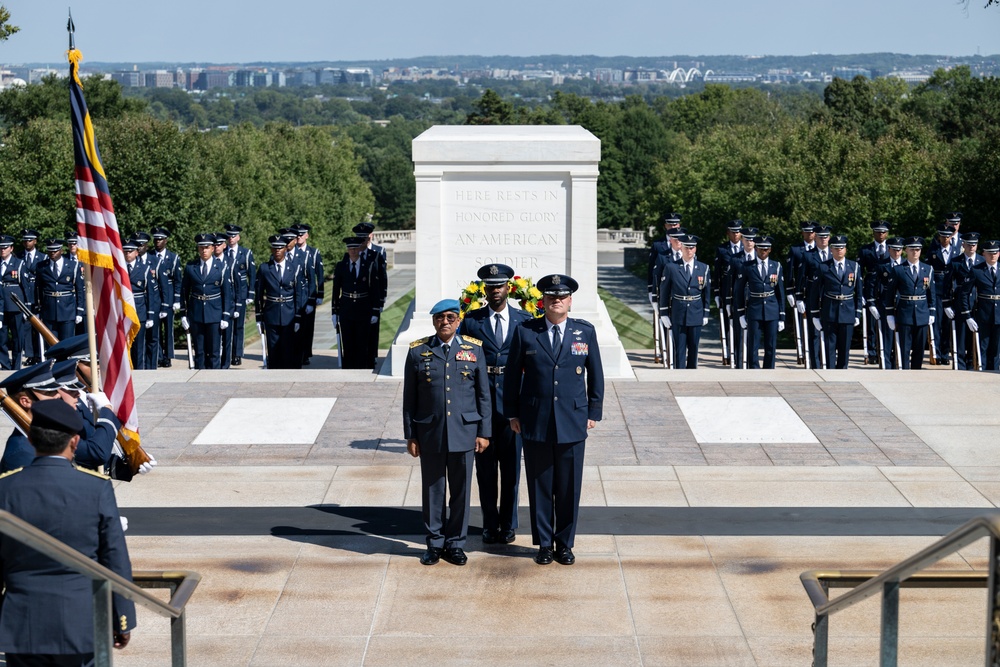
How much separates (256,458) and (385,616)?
3.55 meters

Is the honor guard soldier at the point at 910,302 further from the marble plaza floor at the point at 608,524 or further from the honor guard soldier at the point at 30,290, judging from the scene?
the honor guard soldier at the point at 30,290

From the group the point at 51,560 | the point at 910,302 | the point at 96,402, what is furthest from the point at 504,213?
the point at 51,560

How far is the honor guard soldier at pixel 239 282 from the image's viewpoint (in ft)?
53.1

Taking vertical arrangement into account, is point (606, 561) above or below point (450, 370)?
below

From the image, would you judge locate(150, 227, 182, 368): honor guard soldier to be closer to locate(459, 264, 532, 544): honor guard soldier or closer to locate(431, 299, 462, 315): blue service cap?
locate(459, 264, 532, 544): honor guard soldier

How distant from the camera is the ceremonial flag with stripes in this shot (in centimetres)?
852

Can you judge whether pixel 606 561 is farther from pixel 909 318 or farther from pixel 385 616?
pixel 909 318

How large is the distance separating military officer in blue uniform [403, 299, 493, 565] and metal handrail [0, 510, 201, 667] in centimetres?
273

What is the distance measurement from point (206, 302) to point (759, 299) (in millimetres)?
6437

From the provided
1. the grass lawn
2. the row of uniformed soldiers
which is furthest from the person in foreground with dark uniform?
the grass lawn

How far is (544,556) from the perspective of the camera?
25.7 ft

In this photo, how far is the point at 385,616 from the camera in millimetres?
7055

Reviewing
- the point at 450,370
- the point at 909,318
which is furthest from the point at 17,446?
the point at 909,318

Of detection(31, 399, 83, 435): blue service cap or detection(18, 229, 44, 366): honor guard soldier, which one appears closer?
detection(31, 399, 83, 435): blue service cap
